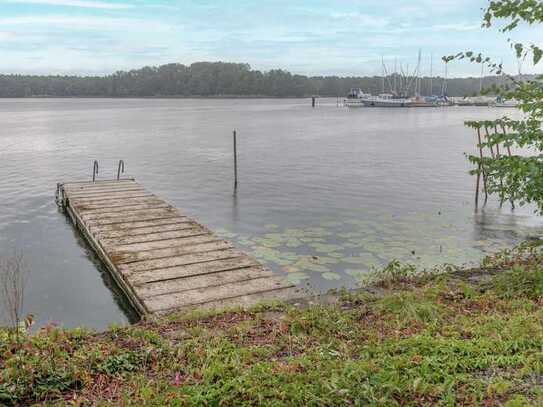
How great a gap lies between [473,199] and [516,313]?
16.9 m

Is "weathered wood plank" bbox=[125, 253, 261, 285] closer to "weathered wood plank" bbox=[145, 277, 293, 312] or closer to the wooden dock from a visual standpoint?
the wooden dock

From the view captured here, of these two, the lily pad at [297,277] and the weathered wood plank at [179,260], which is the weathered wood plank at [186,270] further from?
the lily pad at [297,277]

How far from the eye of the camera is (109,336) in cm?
645

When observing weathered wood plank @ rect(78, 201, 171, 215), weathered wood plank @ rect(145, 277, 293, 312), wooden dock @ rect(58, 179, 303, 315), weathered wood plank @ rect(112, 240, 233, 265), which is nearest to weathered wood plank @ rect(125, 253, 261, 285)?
wooden dock @ rect(58, 179, 303, 315)

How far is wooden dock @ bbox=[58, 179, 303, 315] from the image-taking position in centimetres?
866

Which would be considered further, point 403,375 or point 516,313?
point 516,313

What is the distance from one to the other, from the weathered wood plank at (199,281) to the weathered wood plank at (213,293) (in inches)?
6.5

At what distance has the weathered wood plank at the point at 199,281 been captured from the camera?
899cm

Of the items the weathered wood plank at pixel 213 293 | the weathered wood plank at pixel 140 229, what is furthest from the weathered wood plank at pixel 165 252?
the weathered wood plank at pixel 213 293

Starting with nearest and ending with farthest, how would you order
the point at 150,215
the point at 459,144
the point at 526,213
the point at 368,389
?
the point at 368,389
the point at 150,215
the point at 526,213
the point at 459,144

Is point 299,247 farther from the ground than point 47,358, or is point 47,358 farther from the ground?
point 47,358

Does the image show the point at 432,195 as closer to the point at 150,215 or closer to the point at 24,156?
the point at 150,215

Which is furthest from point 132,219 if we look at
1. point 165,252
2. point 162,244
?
point 165,252

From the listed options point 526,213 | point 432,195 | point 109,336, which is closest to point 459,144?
point 432,195
